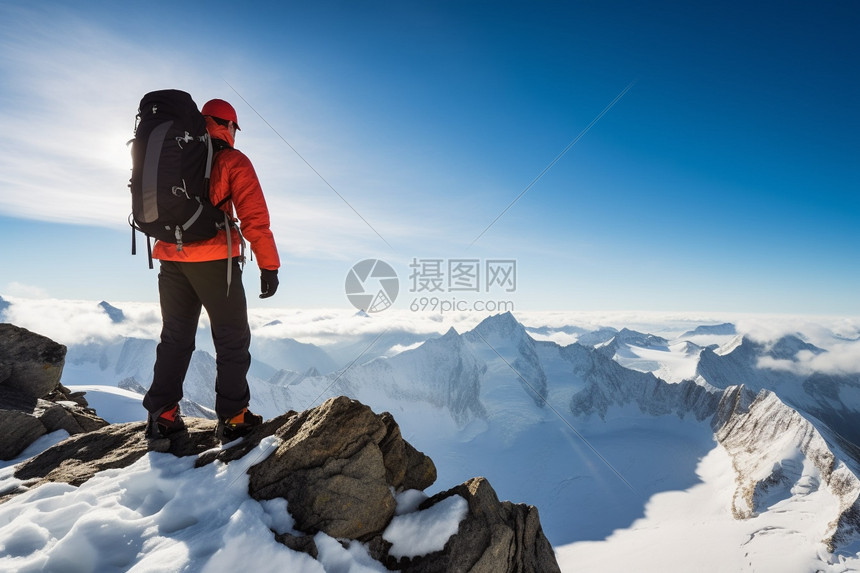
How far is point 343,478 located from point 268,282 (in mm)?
2684

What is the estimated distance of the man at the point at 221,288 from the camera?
5.07 meters

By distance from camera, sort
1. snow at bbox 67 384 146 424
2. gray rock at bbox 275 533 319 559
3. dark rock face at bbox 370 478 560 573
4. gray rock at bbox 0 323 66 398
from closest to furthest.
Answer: gray rock at bbox 275 533 319 559, dark rock face at bbox 370 478 560 573, gray rock at bbox 0 323 66 398, snow at bbox 67 384 146 424

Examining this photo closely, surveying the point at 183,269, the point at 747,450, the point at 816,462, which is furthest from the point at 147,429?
the point at 747,450

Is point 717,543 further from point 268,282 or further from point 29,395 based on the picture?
point 29,395

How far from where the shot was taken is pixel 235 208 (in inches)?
203

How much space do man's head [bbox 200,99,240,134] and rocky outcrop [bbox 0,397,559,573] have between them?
166 inches

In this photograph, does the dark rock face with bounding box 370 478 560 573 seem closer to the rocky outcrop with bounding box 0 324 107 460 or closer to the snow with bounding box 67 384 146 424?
the rocky outcrop with bounding box 0 324 107 460

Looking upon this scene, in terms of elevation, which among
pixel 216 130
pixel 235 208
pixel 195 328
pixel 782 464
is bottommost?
pixel 782 464

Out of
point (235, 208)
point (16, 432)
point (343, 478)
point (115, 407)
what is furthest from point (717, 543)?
point (235, 208)

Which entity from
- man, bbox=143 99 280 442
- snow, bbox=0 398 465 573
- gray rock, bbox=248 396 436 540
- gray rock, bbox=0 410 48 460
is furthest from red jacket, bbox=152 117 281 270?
gray rock, bbox=0 410 48 460

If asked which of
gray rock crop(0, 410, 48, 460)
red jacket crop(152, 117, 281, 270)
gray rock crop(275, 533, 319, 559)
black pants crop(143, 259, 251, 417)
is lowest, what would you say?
gray rock crop(0, 410, 48, 460)

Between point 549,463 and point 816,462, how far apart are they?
276 ft

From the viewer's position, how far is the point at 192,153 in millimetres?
4691

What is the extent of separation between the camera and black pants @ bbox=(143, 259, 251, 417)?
5.29 metres
